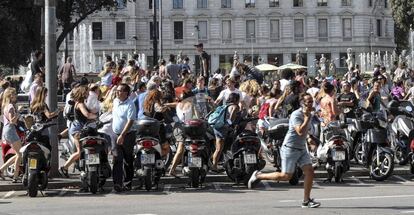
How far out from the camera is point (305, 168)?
1171cm

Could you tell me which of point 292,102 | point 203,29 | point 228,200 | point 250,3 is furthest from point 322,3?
point 228,200

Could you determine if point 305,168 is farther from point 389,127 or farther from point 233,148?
point 389,127

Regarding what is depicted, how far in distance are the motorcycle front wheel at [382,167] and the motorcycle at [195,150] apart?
3.27 metres

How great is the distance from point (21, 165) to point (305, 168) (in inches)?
233

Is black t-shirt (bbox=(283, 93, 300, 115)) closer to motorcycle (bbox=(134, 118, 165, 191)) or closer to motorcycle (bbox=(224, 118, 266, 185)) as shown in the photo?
motorcycle (bbox=(224, 118, 266, 185))

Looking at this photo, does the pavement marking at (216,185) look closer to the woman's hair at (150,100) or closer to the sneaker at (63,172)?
the woman's hair at (150,100)

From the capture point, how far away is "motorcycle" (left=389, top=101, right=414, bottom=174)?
16.3 m

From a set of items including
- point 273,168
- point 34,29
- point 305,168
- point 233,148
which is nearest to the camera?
point 305,168

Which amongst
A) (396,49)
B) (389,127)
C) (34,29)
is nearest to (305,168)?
(389,127)

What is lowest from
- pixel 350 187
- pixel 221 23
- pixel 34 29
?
pixel 350 187

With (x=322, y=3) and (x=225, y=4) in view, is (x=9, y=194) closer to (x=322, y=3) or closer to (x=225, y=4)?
(x=225, y=4)

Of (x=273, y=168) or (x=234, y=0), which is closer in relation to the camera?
(x=273, y=168)

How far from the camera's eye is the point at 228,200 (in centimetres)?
1295

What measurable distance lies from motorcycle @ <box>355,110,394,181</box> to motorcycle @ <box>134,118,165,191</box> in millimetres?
4123
